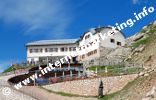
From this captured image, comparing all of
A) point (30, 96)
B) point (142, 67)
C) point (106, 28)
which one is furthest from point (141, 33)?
point (30, 96)

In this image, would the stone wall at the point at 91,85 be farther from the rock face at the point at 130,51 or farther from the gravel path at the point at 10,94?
the rock face at the point at 130,51

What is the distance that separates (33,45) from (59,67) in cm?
3548

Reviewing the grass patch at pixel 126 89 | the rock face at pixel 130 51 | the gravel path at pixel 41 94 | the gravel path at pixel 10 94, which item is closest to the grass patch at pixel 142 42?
the rock face at pixel 130 51

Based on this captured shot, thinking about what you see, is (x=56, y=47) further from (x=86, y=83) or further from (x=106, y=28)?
(x=86, y=83)

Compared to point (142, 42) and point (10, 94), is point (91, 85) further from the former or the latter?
point (142, 42)

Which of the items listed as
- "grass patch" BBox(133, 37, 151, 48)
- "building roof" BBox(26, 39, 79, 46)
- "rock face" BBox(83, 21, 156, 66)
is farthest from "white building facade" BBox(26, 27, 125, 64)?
"grass patch" BBox(133, 37, 151, 48)

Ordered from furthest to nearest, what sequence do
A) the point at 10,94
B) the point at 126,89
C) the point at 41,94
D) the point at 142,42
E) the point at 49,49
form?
the point at 49,49 → the point at 142,42 → the point at 41,94 → the point at 126,89 → the point at 10,94

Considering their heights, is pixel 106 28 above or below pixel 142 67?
above

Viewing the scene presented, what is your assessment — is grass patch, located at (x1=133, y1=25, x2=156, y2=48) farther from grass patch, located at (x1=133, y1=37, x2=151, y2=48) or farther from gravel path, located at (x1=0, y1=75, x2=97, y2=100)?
gravel path, located at (x1=0, y1=75, x2=97, y2=100)

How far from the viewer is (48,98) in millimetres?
67750

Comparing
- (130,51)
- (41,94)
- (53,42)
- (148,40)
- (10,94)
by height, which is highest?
(53,42)

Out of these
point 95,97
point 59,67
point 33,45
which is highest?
point 33,45

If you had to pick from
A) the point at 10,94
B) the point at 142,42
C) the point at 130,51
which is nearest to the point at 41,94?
the point at 10,94

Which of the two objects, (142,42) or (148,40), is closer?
(148,40)
